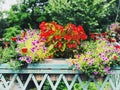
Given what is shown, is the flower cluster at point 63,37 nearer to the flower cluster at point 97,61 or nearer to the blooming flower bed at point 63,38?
the blooming flower bed at point 63,38

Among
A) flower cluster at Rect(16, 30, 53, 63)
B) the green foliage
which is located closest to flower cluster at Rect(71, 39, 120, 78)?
flower cluster at Rect(16, 30, 53, 63)

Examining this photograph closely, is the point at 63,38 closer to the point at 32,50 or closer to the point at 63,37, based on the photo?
the point at 63,37

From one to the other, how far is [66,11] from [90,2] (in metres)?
0.73

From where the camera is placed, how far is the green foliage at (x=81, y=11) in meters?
8.62

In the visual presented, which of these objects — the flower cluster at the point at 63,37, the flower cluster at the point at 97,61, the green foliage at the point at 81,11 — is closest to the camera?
the flower cluster at the point at 97,61

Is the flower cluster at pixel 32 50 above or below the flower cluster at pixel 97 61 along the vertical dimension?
above

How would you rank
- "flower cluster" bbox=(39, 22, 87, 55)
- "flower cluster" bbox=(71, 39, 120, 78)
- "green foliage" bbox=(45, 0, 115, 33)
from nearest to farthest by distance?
"flower cluster" bbox=(71, 39, 120, 78), "flower cluster" bbox=(39, 22, 87, 55), "green foliage" bbox=(45, 0, 115, 33)

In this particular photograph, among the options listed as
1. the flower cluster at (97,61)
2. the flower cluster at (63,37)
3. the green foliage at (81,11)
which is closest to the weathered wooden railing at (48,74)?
the flower cluster at (97,61)

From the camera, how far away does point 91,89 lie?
24.3 ft

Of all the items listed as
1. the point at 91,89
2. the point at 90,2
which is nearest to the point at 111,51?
the point at 91,89

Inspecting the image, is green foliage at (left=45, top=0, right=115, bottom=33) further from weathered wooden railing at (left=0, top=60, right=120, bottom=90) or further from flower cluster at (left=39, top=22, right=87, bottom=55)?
weathered wooden railing at (left=0, top=60, right=120, bottom=90)

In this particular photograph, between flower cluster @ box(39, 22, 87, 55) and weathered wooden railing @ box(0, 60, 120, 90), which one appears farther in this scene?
flower cluster @ box(39, 22, 87, 55)

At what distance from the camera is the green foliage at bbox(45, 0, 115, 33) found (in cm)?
862

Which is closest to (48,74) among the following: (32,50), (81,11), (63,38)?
(32,50)
